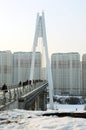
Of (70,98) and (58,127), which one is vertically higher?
(58,127)

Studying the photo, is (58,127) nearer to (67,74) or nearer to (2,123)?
(2,123)

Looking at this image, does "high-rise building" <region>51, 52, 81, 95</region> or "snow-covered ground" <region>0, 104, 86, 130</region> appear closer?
"snow-covered ground" <region>0, 104, 86, 130</region>

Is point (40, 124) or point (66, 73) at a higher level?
point (66, 73)

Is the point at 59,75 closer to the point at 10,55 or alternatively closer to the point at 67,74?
the point at 67,74

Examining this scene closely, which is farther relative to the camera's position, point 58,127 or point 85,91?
point 85,91

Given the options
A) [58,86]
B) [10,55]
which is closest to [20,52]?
[10,55]

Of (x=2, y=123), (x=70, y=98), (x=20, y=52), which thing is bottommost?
(x=70, y=98)

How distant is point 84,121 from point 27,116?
1.83 metres

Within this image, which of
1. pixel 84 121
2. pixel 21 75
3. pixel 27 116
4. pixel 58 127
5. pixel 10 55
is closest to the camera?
pixel 58 127

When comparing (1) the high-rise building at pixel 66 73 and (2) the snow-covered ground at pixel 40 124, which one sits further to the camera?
(1) the high-rise building at pixel 66 73

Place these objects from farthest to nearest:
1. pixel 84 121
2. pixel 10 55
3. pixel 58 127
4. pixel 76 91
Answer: pixel 76 91
pixel 10 55
pixel 84 121
pixel 58 127

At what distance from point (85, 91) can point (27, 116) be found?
107371mm

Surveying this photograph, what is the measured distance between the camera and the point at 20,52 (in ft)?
338

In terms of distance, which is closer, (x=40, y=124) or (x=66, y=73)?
(x=40, y=124)
